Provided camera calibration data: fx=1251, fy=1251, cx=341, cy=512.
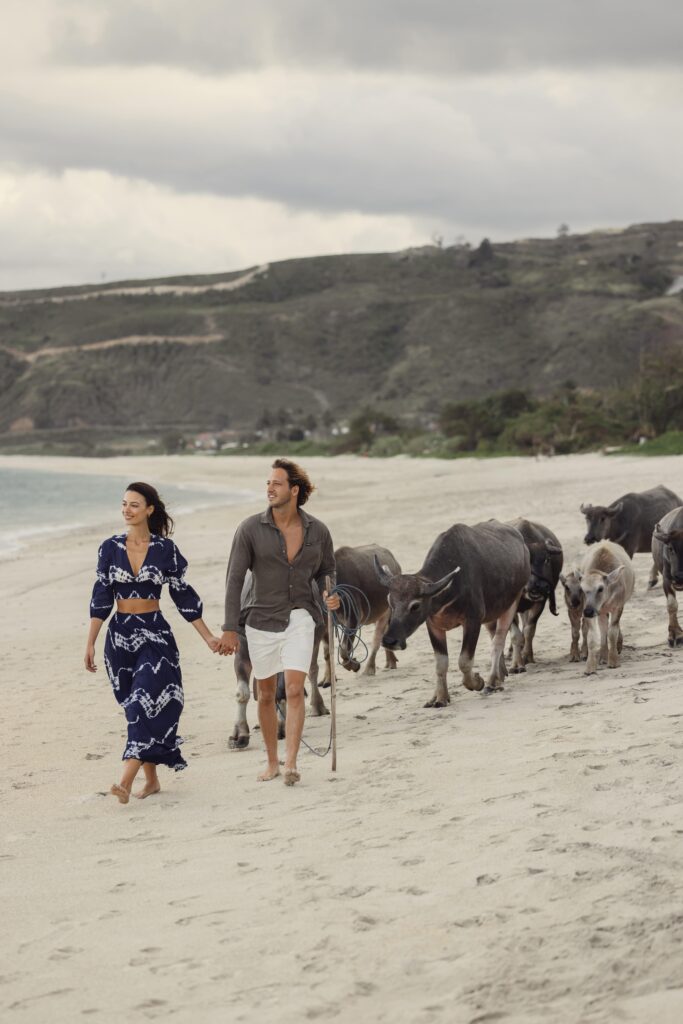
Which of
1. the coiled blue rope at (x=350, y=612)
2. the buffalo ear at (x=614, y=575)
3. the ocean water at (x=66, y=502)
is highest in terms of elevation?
the buffalo ear at (x=614, y=575)

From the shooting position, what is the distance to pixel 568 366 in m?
103

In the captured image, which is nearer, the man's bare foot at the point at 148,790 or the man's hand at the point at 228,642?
the man's hand at the point at 228,642

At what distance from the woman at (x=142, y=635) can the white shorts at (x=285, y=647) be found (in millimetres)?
274

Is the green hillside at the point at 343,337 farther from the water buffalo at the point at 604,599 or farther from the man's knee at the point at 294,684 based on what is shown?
the man's knee at the point at 294,684

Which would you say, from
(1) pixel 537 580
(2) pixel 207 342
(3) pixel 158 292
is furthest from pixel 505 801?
(3) pixel 158 292

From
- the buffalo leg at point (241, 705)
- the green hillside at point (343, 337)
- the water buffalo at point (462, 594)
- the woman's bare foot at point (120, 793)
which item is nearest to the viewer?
the woman's bare foot at point (120, 793)

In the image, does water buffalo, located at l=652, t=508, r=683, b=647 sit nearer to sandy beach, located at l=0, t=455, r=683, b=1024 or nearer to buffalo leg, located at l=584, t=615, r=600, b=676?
sandy beach, located at l=0, t=455, r=683, b=1024

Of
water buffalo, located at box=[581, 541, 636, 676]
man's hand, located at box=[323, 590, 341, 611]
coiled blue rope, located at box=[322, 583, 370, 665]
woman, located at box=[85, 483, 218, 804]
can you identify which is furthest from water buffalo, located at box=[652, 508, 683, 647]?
woman, located at box=[85, 483, 218, 804]

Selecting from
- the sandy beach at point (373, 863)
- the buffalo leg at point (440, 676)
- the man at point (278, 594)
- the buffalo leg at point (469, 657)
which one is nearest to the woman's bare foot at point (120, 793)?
the sandy beach at point (373, 863)

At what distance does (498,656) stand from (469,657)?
431 mm

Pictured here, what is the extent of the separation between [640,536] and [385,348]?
373ft

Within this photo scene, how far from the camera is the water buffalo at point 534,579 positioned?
36.9 ft

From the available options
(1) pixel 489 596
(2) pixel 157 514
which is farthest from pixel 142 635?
(1) pixel 489 596

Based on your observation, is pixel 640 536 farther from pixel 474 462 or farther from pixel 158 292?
pixel 158 292
